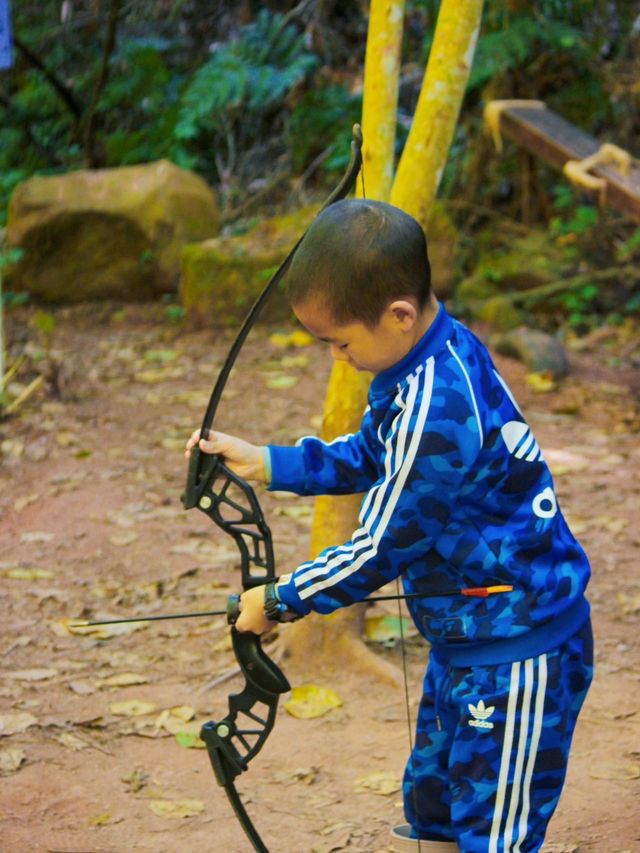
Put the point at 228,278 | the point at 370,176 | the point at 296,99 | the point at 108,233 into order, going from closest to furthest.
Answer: the point at 370,176 → the point at 228,278 → the point at 108,233 → the point at 296,99

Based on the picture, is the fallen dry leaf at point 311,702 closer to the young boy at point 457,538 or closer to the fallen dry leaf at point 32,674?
the fallen dry leaf at point 32,674

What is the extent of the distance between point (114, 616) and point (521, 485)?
7.50ft

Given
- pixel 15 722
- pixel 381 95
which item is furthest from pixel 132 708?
pixel 381 95

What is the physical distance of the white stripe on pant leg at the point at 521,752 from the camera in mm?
2154

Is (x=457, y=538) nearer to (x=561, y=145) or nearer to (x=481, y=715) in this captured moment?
(x=481, y=715)

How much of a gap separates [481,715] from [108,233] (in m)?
6.87

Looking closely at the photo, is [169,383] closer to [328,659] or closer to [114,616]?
[114,616]

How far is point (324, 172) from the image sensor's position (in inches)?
376

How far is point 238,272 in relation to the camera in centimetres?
773

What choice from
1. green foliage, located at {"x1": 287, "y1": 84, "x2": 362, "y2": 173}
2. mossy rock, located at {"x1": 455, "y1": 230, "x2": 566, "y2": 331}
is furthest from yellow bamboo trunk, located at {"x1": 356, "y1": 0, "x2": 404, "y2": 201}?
green foliage, located at {"x1": 287, "y1": 84, "x2": 362, "y2": 173}

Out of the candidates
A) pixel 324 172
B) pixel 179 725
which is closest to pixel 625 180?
pixel 324 172

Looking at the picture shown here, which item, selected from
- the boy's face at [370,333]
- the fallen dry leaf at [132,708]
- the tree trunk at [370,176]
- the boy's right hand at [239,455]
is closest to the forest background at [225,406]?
the fallen dry leaf at [132,708]

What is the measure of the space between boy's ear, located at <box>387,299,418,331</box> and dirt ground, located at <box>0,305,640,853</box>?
140cm

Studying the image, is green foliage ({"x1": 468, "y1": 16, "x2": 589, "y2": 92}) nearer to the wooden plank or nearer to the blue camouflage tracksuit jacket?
the wooden plank
